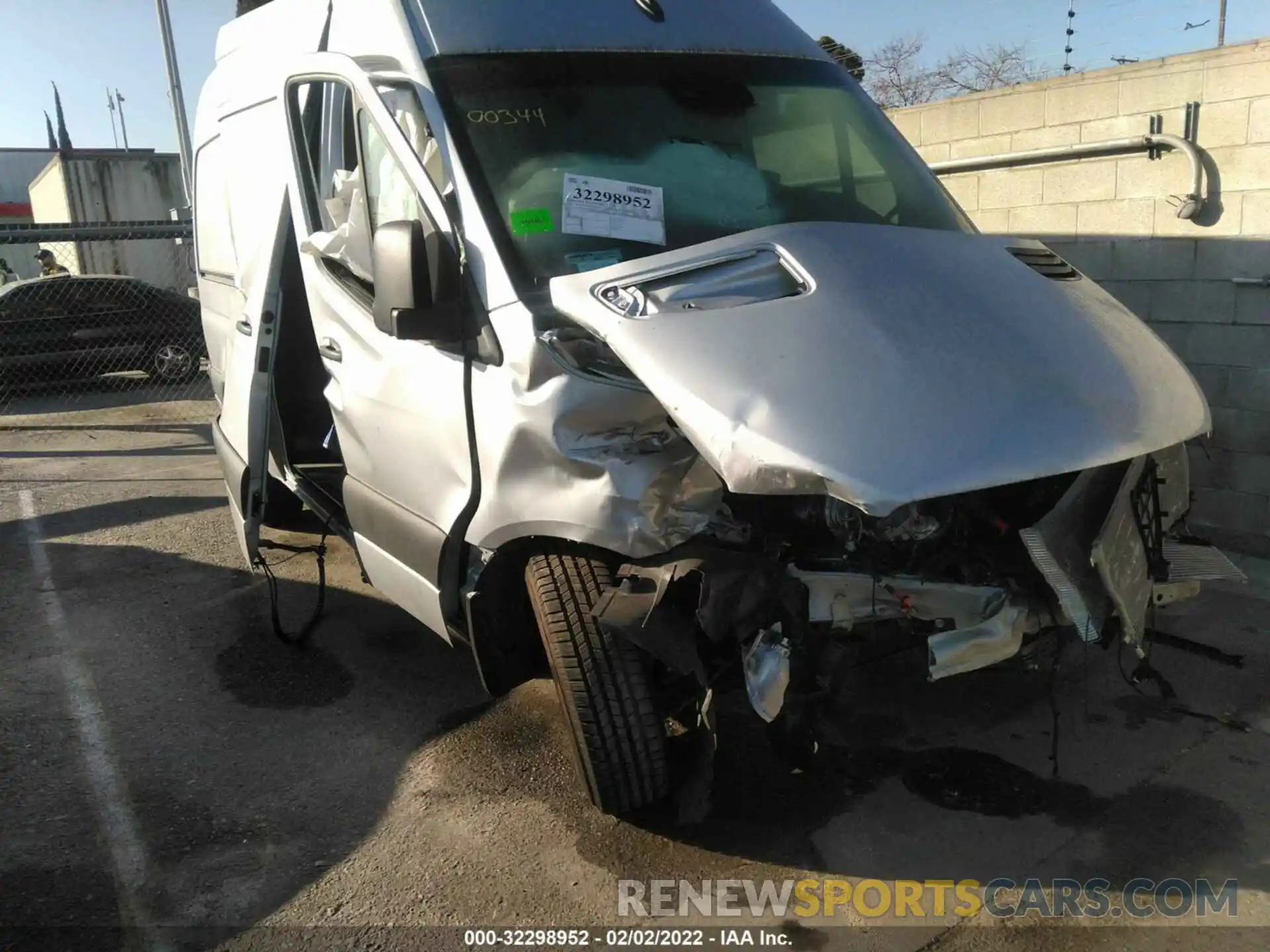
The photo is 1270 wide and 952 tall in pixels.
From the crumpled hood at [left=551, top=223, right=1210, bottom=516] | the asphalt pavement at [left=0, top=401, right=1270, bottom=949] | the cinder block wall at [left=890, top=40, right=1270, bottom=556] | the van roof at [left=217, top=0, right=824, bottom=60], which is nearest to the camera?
the crumpled hood at [left=551, top=223, right=1210, bottom=516]

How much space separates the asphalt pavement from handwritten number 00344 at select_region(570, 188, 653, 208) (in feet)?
5.70

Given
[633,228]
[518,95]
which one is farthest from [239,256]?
[633,228]

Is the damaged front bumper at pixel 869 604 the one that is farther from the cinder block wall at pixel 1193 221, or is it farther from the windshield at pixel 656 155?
the cinder block wall at pixel 1193 221

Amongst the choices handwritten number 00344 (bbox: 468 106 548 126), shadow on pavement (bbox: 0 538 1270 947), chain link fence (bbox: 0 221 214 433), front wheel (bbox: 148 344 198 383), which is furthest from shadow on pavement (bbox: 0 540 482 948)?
front wheel (bbox: 148 344 198 383)

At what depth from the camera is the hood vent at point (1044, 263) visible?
3.52 meters

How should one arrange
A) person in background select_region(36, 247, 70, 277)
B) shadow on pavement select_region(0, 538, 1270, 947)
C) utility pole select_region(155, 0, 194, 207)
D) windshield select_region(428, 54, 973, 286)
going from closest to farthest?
1. shadow on pavement select_region(0, 538, 1270, 947)
2. windshield select_region(428, 54, 973, 286)
3. utility pole select_region(155, 0, 194, 207)
4. person in background select_region(36, 247, 70, 277)

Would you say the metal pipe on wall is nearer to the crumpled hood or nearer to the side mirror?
the crumpled hood

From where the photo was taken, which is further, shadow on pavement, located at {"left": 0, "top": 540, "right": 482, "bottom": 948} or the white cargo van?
shadow on pavement, located at {"left": 0, "top": 540, "right": 482, "bottom": 948}

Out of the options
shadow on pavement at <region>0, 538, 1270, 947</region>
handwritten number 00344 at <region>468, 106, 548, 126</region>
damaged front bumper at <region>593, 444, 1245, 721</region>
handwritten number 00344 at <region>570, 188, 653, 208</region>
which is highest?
handwritten number 00344 at <region>468, 106, 548, 126</region>

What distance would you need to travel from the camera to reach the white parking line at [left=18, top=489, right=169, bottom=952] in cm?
309

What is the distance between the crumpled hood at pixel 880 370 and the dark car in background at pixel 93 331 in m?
10.7

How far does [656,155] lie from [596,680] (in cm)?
176

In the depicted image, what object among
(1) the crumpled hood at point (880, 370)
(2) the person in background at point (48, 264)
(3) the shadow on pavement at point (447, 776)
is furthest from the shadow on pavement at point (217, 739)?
(2) the person in background at point (48, 264)

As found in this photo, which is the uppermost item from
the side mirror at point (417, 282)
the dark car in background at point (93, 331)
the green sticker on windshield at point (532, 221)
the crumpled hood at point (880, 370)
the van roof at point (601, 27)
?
the van roof at point (601, 27)
